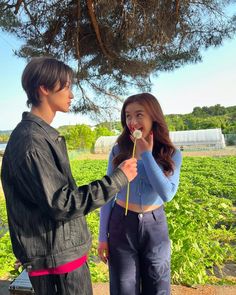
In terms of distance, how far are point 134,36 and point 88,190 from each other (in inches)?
102

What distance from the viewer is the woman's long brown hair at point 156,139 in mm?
1538

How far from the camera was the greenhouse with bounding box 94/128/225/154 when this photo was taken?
1115 inches

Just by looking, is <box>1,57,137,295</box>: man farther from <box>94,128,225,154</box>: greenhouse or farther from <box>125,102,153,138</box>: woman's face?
<box>94,128,225,154</box>: greenhouse

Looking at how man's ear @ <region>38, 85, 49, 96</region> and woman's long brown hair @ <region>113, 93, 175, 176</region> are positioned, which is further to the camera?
woman's long brown hair @ <region>113, 93, 175, 176</region>

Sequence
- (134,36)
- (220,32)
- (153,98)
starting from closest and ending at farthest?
1. (153,98)
2. (134,36)
3. (220,32)

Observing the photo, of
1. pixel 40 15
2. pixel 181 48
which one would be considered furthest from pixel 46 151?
pixel 181 48

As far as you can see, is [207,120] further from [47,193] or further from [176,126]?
[47,193]

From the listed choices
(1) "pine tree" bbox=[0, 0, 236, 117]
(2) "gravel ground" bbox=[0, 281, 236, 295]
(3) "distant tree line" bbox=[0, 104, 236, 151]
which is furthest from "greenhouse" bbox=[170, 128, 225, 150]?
(2) "gravel ground" bbox=[0, 281, 236, 295]

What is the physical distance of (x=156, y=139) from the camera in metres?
1.61

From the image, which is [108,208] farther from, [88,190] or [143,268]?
[88,190]

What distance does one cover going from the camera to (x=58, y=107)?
109 cm

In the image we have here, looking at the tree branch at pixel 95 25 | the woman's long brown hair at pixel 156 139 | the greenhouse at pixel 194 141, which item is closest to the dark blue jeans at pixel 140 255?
the woman's long brown hair at pixel 156 139

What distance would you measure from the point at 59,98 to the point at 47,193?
353 millimetres

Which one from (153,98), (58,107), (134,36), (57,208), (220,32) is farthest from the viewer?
(220,32)
